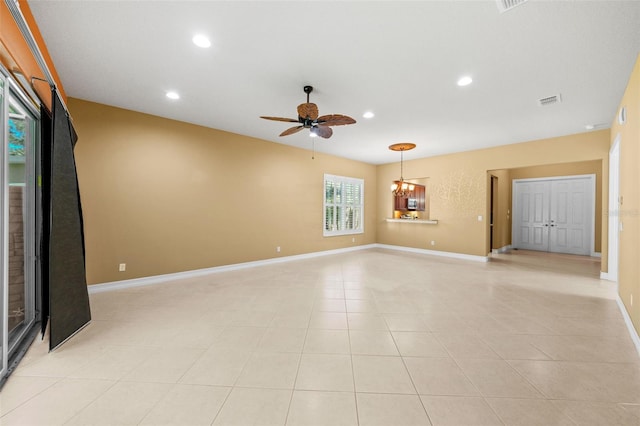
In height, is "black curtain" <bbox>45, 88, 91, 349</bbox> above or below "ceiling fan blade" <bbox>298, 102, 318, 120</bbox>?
below

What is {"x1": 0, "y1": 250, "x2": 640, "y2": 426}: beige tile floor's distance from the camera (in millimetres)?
1557

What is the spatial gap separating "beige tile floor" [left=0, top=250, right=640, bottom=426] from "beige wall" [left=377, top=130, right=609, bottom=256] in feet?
8.98

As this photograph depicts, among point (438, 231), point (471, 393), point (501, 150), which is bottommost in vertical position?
point (471, 393)

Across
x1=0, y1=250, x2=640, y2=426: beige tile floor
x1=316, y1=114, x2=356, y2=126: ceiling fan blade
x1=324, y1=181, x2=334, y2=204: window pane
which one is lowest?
x1=0, y1=250, x2=640, y2=426: beige tile floor

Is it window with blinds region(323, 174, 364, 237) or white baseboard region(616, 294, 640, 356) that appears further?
window with blinds region(323, 174, 364, 237)

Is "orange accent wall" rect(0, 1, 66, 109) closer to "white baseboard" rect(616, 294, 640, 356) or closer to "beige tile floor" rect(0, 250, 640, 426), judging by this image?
"beige tile floor" rect(0, 250, 640, 426)

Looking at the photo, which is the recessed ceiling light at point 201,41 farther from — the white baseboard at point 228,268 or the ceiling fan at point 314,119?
the white baseboard at point 228,268

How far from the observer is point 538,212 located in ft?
26.1

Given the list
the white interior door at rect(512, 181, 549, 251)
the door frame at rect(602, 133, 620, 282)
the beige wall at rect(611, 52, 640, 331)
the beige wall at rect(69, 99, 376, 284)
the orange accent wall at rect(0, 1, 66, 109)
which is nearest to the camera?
the orange accent wall at rect(0, 1, 66, 109)

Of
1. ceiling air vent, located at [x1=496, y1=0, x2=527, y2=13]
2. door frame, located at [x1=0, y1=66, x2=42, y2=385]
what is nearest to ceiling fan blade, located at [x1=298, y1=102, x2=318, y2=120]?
ceiling air vent, located at [x1=496, y1=0, x2=527, y2=13]

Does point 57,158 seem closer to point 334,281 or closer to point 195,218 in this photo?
point 195,218

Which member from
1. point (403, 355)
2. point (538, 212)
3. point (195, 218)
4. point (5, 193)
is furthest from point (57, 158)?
point (538, 212)

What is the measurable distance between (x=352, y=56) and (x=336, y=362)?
115 inches

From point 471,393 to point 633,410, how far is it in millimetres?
945
